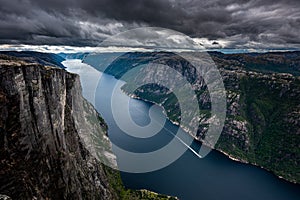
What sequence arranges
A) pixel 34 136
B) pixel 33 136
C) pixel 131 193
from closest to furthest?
pixel 33 136 → pixel 34 136 → pixel 131 193

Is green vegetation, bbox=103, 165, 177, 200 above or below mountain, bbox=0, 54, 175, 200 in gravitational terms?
below

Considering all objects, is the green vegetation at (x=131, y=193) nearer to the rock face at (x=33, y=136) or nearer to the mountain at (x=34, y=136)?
the rock face at (x=33, y=136)

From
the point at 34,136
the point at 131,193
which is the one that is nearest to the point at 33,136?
the point at 34,136

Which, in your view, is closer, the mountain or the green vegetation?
the mountain

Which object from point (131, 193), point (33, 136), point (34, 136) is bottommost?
point (131, 193)

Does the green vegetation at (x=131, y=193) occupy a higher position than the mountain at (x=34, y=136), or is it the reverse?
the mountain at (x=34, y=136)

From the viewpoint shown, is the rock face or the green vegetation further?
the green vegetation

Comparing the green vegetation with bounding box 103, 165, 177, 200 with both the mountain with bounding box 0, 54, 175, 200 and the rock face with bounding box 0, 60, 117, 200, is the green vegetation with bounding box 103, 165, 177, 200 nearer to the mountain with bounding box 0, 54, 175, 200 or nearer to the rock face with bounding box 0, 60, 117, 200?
the rock face with bounding box 0, 60, 117, 200

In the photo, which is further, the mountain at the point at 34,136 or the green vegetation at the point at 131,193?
the green vegetation at the point at 131,193

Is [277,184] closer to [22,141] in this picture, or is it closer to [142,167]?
[142,167]

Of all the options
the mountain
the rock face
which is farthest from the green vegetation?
the mountain

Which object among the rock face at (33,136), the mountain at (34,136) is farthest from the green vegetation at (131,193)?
the mountain at (34,136)

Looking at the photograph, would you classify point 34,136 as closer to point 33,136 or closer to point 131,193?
point 33,136

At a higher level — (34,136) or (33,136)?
(33,136)
